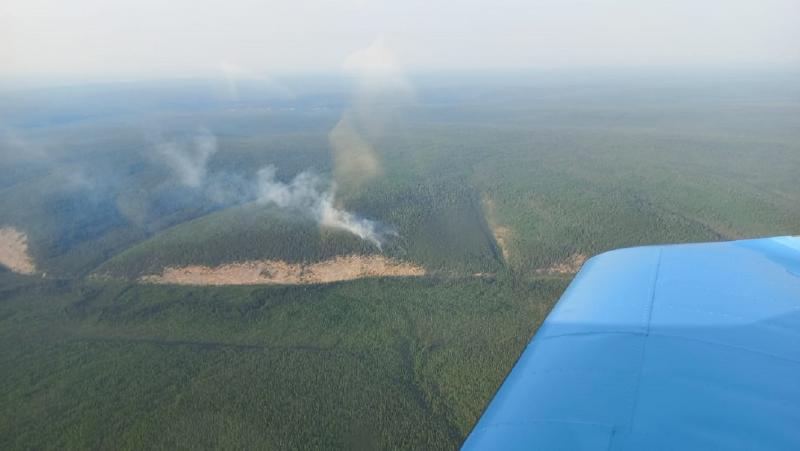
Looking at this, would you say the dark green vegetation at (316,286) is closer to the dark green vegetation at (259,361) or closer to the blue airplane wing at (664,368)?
the dark green vegetation at (259,361)

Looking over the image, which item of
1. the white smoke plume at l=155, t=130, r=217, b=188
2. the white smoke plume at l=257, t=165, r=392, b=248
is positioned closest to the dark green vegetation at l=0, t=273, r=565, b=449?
the white smoke plume at l=257, t=165, r=392, b=248

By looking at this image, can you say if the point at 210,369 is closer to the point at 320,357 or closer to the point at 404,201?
the point at 320,357

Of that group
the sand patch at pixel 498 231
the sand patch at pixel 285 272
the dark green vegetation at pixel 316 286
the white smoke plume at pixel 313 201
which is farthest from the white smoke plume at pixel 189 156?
the sand patch at pixel 498 231

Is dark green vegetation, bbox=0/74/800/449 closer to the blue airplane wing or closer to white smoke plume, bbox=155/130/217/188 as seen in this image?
white smoke plume, bbox=155/130/217/188

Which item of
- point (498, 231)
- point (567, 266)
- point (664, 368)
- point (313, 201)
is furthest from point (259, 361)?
point (313, 201)

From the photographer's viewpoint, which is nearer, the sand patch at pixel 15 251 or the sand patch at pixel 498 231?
the sand patch at pixel 498 231

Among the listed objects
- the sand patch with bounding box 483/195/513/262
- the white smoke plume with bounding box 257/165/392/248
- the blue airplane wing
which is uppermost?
the blue airplane wing
